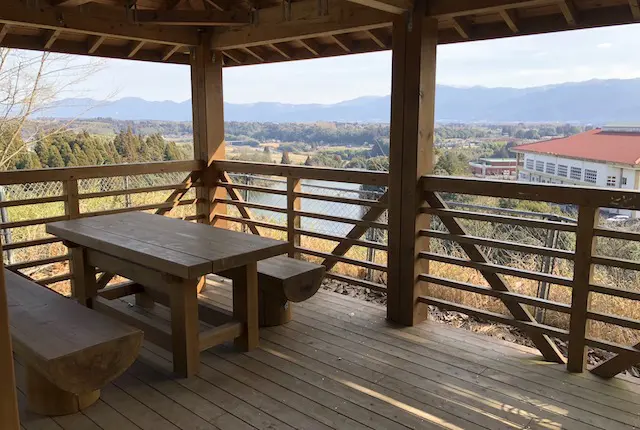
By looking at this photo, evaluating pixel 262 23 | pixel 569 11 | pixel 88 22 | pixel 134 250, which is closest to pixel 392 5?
pixel 569 11

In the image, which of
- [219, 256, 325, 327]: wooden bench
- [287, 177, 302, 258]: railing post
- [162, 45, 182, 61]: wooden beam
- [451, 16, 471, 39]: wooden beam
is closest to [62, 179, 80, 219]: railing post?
[162, 45, 182, 61]: wooden beam

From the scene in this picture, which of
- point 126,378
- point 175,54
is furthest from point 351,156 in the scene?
point 126,378

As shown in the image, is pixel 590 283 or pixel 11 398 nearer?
pixel 11 398

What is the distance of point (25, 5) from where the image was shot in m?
3.89

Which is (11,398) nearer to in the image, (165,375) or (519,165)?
(165,375)

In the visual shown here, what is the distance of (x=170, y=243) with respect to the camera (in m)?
3.16

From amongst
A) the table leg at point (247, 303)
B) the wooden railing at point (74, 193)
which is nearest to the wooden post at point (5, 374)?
the table leg at point (247, 303)

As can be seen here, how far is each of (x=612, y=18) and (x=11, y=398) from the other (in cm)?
379

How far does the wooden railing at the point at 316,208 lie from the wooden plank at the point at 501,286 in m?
0.58

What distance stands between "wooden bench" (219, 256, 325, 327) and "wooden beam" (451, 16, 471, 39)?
217 centimetres

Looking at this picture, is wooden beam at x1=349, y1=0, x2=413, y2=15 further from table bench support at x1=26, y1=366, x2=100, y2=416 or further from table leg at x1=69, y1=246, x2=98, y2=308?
table bench support at x1=26, y1=366, x2=100, y2=416

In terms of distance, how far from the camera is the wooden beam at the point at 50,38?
14.2ft

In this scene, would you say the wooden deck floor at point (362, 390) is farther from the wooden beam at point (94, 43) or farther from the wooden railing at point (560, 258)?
the wooden beam at point (94, 43)

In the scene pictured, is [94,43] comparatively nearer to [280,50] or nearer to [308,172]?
[280,50]
